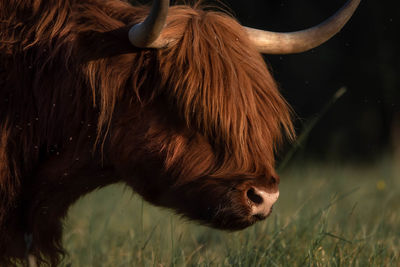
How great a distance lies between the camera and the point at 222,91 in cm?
321

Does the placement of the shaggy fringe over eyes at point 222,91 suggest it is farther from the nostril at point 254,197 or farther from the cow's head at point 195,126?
the nostril at point 254,197

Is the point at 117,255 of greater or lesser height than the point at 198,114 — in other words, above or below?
below

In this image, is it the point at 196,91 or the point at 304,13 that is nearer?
the point at 196,91

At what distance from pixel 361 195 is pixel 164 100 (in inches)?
171

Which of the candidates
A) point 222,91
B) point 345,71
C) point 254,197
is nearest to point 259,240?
point 254,197

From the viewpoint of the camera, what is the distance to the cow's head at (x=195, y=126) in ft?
10.3

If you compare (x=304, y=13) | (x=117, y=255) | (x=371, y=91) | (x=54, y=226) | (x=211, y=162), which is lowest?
(x=371, y=91)

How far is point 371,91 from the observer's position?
1384 cm

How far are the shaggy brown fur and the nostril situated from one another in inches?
2.6

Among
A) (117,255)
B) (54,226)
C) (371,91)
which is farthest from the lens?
(371,91)

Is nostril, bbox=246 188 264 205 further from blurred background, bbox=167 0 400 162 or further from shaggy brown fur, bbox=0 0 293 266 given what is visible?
blurred background, bbox=167 0 400 162

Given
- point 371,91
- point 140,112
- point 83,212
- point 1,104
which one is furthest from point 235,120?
point 371,91

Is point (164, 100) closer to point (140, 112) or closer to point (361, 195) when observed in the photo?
point (140, 112)

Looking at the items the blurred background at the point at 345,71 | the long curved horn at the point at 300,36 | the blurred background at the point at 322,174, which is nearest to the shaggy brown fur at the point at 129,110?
the long curved horn at the point at 300,36
